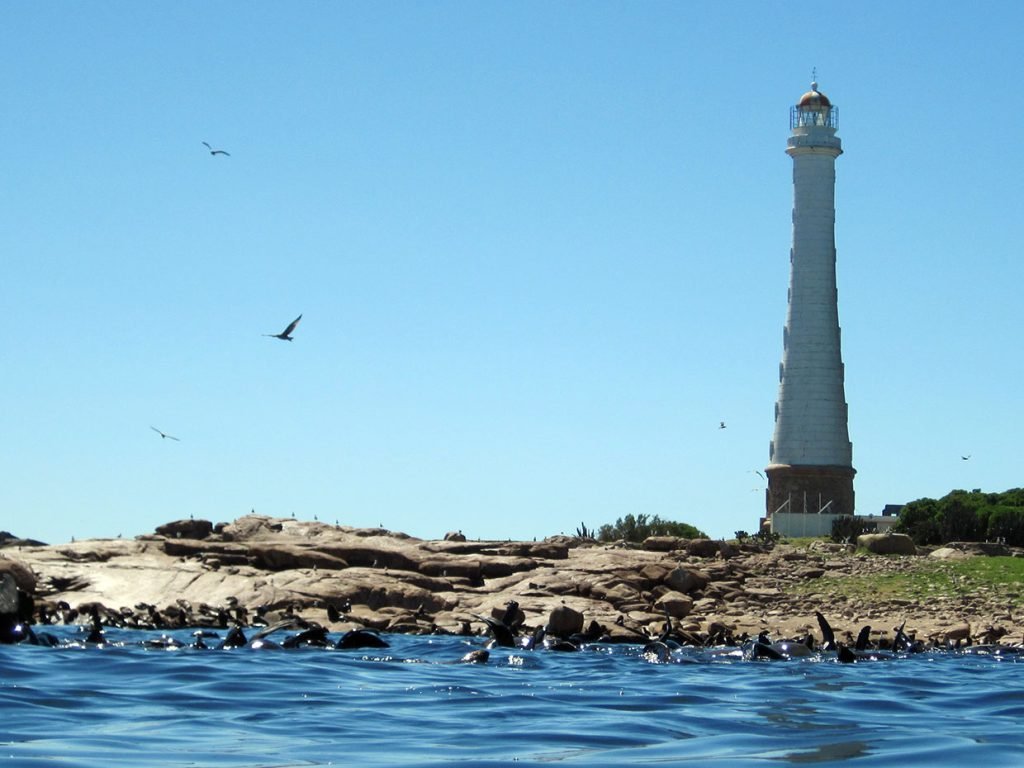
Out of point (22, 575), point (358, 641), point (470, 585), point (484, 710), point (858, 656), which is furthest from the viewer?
point (470, 585)

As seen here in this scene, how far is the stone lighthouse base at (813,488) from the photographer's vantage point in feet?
184

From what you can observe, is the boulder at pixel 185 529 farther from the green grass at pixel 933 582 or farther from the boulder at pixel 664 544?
the green grass at pixel 933 582

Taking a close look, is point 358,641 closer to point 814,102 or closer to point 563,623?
point 563,623

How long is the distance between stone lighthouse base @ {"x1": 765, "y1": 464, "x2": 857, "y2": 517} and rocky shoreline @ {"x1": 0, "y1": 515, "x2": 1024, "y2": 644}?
1100cm

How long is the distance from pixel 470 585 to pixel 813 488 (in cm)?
2174

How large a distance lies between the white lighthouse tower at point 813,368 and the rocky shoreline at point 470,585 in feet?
36.9

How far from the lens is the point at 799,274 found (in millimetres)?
56344

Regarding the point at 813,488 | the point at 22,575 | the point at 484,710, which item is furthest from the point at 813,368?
the point at 484,710

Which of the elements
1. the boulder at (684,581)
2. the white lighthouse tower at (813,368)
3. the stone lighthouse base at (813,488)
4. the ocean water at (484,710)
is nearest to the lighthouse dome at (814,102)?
the white lighthouse tower at (813,368)

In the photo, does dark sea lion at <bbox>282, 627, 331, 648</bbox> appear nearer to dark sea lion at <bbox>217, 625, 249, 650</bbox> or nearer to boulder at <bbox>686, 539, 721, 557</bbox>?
dark sea lion at <bbox>217, 625, 249, 650</bbox>

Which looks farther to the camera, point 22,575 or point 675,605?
point 675,605

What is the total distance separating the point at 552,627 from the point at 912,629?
793 cm

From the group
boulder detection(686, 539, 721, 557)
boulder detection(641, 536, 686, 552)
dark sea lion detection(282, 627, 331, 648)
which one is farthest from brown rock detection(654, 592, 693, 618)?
dark sea lion detection(282, 627, 331, 648)

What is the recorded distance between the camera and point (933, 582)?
123 ft
